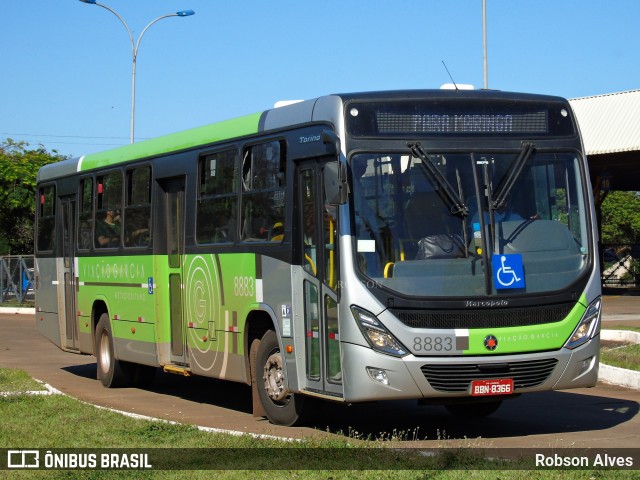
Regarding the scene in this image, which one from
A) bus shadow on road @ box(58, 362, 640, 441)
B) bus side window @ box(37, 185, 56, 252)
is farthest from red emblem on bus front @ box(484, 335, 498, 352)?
bus side window @ box(37, 185, 56, 252)

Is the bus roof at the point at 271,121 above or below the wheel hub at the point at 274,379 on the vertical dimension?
above

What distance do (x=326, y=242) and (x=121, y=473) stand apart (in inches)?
127

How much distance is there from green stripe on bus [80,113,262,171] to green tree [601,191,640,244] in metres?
60.4

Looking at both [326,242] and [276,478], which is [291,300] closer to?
[326,242]

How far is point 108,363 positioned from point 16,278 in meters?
28.4

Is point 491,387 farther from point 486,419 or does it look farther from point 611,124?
point 611,124

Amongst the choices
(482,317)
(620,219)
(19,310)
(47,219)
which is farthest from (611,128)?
(620,219)

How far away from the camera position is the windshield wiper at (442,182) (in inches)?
404

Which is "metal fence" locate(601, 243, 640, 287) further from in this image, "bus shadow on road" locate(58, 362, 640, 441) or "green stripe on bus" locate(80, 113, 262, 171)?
"bus shadow on road" locate(58, 362, 640, 441)

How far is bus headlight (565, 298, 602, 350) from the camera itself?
10.5 m

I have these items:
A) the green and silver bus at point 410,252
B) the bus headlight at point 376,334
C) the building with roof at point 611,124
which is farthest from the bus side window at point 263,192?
the building with roof at point 611,124

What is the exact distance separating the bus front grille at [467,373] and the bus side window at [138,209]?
19.9ft

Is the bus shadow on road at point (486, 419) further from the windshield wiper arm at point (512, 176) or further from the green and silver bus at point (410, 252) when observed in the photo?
the windshield wiper arm at point (512, 176)

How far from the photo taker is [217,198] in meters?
13.1
